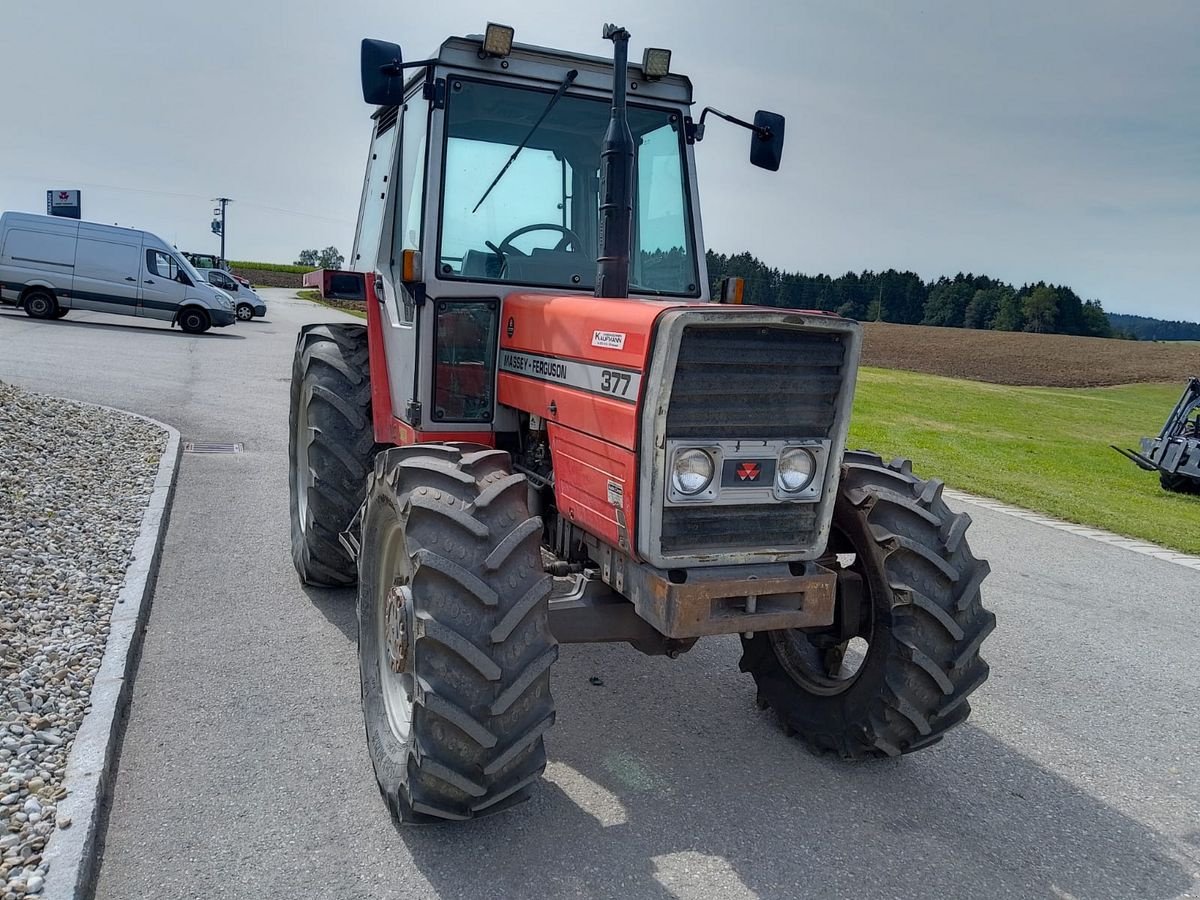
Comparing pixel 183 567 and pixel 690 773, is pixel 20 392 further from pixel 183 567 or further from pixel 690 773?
pixel 690 773

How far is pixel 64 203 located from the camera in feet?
107

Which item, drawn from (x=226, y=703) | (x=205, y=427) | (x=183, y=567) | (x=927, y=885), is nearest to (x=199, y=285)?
(x=205, y=427)

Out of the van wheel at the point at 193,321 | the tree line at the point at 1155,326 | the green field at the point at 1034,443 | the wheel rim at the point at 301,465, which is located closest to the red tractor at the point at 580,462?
the wheel rim at the point at 301,465

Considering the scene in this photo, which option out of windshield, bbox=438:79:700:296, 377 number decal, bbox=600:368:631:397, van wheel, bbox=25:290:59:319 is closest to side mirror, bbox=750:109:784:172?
windshield, bbox=438:79:700:296

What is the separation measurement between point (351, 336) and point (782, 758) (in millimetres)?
3408

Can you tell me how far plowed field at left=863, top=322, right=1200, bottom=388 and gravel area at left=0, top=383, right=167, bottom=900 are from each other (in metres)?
27.3

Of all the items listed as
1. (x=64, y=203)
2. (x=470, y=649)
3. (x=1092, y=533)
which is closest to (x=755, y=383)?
(x=470, y=649)

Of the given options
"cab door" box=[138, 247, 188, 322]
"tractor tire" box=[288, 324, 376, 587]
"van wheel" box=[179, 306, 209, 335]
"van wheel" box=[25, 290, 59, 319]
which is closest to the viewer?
"tractor tire" box=[288, 324, 376, 587]

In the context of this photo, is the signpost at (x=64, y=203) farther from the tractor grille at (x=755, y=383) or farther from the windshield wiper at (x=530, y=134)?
the tractor grille at (x=755, y=383)

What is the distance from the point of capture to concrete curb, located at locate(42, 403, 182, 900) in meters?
2.97

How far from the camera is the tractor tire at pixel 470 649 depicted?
3076 mm

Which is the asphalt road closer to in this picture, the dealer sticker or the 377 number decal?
the 377 number decal

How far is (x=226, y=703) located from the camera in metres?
4.27

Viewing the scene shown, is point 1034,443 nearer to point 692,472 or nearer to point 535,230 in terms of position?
point 535,230
